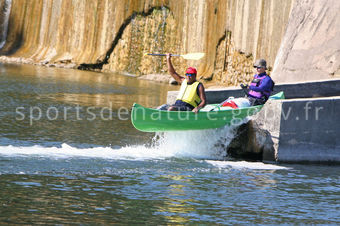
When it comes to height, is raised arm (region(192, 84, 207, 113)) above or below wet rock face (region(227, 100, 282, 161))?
above

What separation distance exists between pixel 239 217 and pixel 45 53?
3925cm

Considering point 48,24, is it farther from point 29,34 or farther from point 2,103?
point 2,103

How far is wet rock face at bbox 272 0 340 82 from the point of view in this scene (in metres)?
19.1

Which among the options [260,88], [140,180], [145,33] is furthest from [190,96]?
[145,33]

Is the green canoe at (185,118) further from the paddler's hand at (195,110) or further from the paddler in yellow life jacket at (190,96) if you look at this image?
the paddler in yellow life jacket at (190,96)

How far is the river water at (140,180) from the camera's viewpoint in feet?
25.2

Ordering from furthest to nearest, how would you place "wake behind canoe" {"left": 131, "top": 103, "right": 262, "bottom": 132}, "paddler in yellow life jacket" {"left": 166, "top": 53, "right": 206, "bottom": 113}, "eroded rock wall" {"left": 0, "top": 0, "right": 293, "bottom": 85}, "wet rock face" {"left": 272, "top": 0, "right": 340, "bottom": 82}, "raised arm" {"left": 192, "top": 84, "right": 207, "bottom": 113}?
"eroded rock wall" {"left": 0, "top": 0, "right": 293, "bottom": 85} → "wet rock face" {"left": 272, "top": 0, "right": 340, "bottom": 82} → "paddler in yellow life jacket" {"left": 166, "top": 53, "right": 206, "bottom": 113} → "raised arm" {"left": 192, "top": 84, "right": 207, "bottom": 113} → "wake behind canoe" {"left": 131, "top": 103, "right": 262, "bottom": 132}

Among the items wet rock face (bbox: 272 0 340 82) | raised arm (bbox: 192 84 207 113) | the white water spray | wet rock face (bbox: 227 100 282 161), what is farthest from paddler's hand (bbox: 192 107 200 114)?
wet rock face (bbox: 272 0 340 82)

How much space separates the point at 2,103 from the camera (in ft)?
60.8

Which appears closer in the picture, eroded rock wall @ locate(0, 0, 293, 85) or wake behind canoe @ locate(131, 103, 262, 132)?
wake behind canoe @ locate(131, 103, 262, 132)

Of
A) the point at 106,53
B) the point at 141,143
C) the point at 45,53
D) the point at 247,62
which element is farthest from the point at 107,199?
the point at 45,53

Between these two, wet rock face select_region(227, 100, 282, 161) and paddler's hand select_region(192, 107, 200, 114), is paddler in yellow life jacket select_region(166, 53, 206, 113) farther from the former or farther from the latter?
wet rock face select_region(227, 100, 282, 161)

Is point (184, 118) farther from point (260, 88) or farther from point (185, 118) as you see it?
point (260, 88)

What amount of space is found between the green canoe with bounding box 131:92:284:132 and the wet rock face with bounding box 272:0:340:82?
24.7 feet
